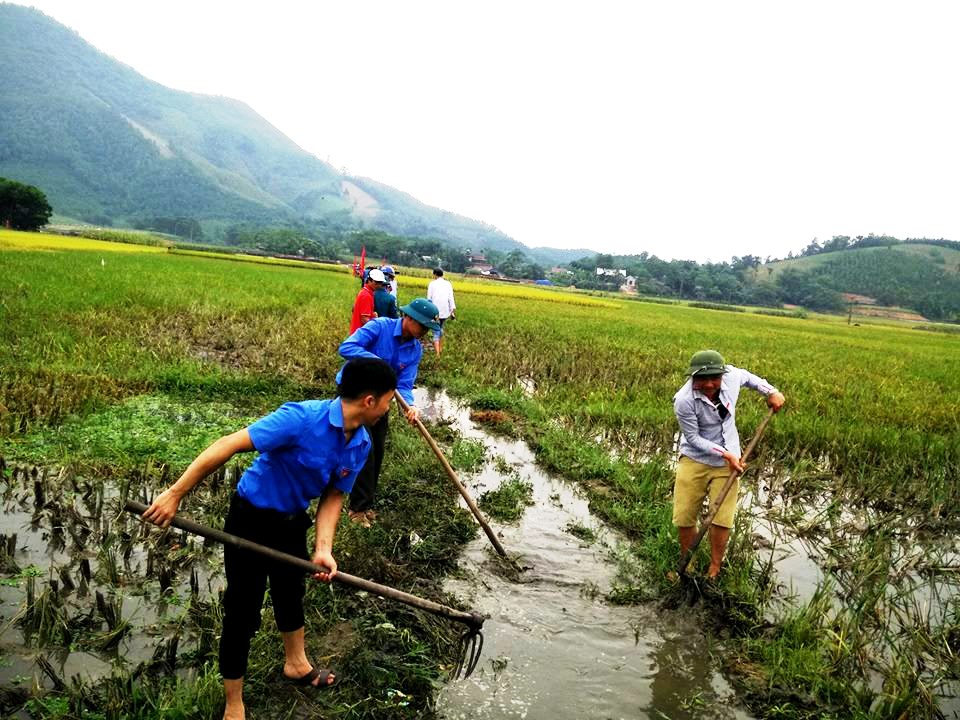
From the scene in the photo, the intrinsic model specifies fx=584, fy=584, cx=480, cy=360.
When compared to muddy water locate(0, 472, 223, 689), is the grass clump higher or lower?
higher

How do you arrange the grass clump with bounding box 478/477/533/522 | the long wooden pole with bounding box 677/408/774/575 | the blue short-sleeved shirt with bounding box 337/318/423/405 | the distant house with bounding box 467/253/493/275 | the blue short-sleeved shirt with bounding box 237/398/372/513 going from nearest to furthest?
the blue short-sleeved shirt with bounding box 237/398/372/513 → the long wooden pole with bounding box 677/408/774/575 → the blue short-sleeved shirt with bounding box 337/318/423/405 → the grass clump with bounding box 478/477/533/522 → the distant house with bounding box 467/253/493/275

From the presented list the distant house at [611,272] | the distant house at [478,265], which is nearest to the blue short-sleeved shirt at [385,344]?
the distant house at [478,265]

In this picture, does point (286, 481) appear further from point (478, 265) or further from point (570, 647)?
point (478, 265)

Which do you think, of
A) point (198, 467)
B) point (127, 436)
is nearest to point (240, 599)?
point (198, 467)

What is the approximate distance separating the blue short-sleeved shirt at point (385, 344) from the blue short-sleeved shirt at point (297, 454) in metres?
2.03

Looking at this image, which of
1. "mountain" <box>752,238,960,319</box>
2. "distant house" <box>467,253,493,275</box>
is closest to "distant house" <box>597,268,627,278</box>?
"distant house" <box>467,253,493,275</box>

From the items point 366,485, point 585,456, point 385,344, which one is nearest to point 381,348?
point 385,344

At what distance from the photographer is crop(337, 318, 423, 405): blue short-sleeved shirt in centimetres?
447

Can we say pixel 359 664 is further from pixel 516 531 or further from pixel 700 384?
pixel 700 384

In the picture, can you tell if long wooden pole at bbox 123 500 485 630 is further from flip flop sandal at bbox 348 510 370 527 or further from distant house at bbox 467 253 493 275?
distant house at bbox 467 253 493 275

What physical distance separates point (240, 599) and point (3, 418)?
14.8 ft

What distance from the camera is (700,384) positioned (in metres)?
3.93

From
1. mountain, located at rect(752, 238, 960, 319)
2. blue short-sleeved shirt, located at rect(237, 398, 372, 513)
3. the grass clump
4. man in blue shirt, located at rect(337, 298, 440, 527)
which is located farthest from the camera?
mountain, located at rect(752, 238, 960, 319)

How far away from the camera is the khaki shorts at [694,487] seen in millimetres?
4098
